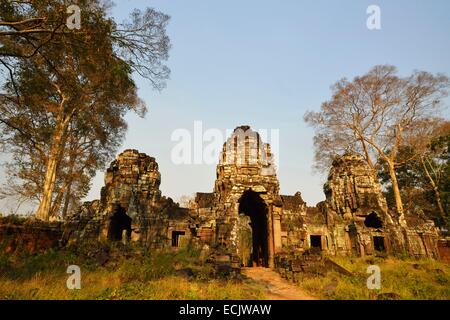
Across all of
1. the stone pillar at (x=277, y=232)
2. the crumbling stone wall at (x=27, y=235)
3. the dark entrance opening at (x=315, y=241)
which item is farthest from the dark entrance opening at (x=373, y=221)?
the crumbling stone wall at (x=27, y=235)

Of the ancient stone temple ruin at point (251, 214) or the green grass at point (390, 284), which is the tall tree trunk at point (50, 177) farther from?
the green grass at point (390, 284)

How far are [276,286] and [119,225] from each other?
10.6m

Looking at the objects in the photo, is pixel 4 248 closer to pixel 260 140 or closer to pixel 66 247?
pixel 66 247

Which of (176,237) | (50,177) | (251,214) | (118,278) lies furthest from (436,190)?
(50,177)

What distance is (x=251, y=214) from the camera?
19.9 m

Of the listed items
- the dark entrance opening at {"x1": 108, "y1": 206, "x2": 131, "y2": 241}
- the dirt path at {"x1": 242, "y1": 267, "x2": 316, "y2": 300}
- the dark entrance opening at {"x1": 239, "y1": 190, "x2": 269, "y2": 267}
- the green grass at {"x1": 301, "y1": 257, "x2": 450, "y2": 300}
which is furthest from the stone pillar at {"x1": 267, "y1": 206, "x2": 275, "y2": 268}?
the dark entrance opening at {"x1": 108, "y1": 206, "x2": 131, "y2": 241}

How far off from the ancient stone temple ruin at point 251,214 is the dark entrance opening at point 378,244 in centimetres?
6

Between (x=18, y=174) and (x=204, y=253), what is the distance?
555 inches

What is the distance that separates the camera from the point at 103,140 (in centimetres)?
2097

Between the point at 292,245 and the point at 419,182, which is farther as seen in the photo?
the point at 419,182

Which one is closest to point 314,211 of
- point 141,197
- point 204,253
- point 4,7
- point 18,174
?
point 204,253

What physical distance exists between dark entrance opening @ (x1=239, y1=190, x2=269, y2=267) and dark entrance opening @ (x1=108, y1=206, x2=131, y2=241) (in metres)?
7.15

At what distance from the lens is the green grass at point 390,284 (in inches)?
347

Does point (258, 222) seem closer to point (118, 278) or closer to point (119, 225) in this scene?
point (119, 225)
